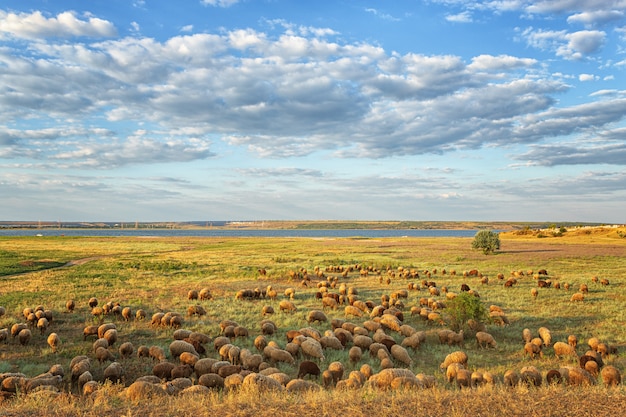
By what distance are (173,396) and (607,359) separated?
1293cm

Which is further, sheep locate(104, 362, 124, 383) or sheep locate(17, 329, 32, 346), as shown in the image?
sheep locate(17, 329, 32, 346)

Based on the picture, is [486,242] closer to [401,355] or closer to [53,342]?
[401,355]

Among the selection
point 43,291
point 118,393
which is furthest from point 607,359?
point 43,291

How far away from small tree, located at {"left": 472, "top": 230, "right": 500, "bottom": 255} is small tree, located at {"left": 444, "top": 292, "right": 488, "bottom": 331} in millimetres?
44444

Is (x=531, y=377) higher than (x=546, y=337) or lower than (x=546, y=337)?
higher

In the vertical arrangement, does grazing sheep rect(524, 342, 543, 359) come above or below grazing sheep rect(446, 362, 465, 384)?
below

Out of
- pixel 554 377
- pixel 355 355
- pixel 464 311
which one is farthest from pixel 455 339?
pixel 554 377

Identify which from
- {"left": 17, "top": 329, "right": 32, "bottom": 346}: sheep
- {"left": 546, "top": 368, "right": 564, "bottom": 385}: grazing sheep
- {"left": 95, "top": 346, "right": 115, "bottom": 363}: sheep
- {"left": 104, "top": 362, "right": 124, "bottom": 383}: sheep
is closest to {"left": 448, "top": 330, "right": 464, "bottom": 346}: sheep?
{"left": 546, "top": 368, "right": 564, "bottom": 385}: grazing sheep

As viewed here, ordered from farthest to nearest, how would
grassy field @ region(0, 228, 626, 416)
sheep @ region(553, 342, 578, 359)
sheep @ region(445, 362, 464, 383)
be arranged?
sheep @ region(553, 342, 578, 359) < sheep @ region(445, 362, 464, 383) < grassy field @ region(0, 228, 626, 416)

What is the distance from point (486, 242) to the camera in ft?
204

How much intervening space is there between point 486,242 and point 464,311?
48038mm

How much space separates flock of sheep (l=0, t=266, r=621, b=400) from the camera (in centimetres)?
1021

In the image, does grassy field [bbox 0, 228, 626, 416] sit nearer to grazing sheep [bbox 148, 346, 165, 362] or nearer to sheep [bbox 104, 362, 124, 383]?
sheep [bbox 104, 362, 124, 383]

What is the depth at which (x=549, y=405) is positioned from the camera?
8242 millimetres
